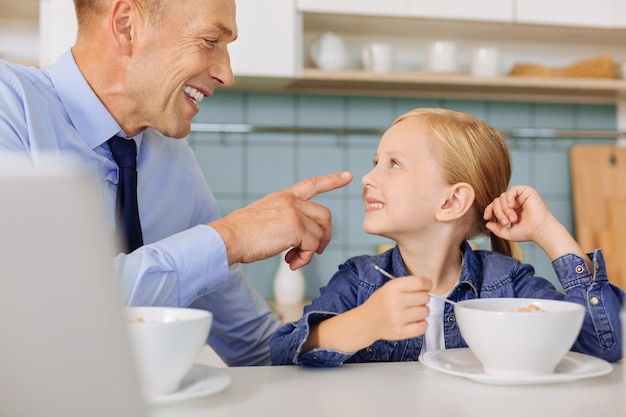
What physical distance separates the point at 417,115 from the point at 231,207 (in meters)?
1.37

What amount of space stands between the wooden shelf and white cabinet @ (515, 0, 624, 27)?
195 mm

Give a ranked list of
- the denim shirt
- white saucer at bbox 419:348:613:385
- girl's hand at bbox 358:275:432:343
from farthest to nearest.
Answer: the denim shirt, girl's hand at bbox 358:275:432:343, white saucer at bbox 419:348:613:385

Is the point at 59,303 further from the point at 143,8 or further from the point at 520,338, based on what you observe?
the point at 143,8

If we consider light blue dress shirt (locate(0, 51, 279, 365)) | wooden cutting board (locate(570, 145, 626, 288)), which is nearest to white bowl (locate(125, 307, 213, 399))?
light blue dress shirt (locate(0, 51, 279, 365))

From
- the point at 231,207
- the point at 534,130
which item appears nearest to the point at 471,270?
the point at 231,207

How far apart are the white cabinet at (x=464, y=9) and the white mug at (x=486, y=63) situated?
4.3 inches

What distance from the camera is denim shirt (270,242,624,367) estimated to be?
1.03 metres

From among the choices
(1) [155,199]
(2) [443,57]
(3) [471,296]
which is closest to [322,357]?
(3) [471,296]

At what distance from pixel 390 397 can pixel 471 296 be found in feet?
1.74

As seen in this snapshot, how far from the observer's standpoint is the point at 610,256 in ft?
8.55

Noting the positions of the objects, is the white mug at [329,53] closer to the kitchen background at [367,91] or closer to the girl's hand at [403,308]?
the kitchen background at [367,91]

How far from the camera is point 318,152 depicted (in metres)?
2.70

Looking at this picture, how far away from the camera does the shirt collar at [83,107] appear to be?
1.40 metres

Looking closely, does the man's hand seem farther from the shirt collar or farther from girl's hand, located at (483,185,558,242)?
the shirt collar
